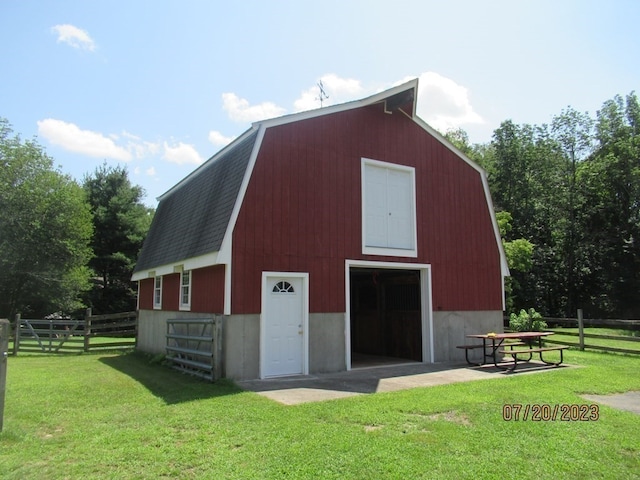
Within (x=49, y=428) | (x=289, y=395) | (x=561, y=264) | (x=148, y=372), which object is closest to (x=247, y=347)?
(x=289, y=395)

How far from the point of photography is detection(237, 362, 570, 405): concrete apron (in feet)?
26.4

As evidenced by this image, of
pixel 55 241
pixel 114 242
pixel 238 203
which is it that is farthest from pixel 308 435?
pixel 114 242

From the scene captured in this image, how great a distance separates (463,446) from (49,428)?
5.25 m

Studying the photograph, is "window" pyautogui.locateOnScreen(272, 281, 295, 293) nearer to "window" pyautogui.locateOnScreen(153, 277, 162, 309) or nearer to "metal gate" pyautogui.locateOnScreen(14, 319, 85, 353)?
"window" pyautogui.locateOnScreen(153, 277, 162, 309)

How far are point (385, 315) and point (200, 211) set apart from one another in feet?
21.3

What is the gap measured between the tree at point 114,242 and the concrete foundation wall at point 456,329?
2384cm

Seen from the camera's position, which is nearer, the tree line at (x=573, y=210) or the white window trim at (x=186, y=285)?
the white window trim at (x=186, y=285)

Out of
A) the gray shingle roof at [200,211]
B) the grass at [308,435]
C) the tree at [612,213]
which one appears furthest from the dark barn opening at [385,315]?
the tree at [612,213]

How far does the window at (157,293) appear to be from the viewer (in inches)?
595

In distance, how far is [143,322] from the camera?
16453 millimetres

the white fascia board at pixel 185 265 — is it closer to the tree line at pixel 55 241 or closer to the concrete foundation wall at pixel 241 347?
the concrete foundation wall at pixel 241 347

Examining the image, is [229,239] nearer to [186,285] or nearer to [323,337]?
[323,337]

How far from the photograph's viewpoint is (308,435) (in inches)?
218

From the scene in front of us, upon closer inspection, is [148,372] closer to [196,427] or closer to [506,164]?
[196,427]
